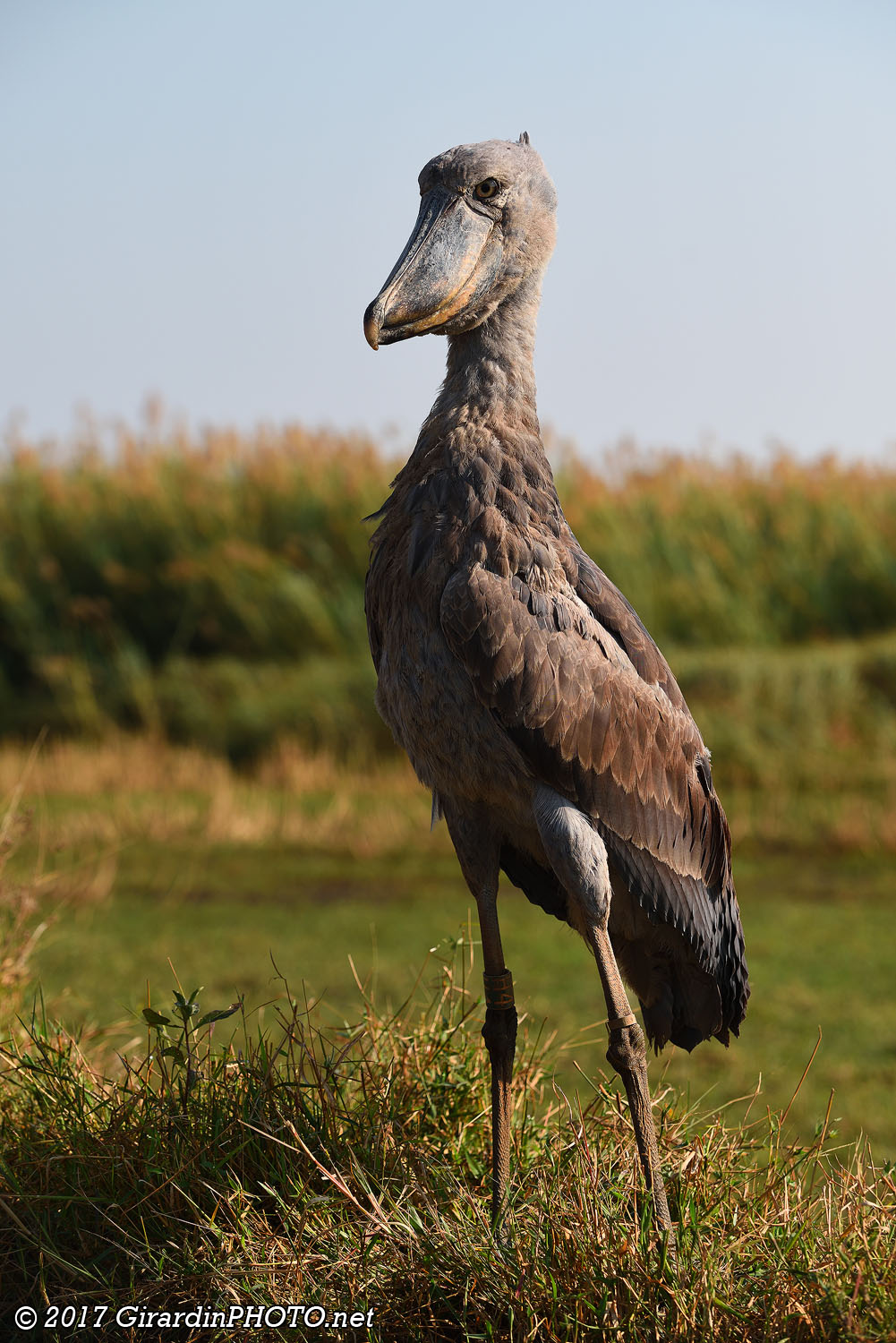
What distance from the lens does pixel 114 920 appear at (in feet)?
24.8

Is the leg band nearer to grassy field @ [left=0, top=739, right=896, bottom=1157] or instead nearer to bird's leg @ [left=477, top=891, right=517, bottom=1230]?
bird's leg @ [left=477, top=891, right=517, bottom=1230]

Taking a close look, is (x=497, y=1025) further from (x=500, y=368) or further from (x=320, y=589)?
(x=320, y=589)

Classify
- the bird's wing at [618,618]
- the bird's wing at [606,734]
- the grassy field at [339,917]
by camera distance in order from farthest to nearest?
the grassy field at [339,917], the bird's wing at [618,618], the bird's wing at [606,734]

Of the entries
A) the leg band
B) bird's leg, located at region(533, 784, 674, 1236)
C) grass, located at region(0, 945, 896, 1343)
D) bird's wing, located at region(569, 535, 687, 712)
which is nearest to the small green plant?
grass, located at region(0, 945, 896, 1343)

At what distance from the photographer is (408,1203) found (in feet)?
9.73

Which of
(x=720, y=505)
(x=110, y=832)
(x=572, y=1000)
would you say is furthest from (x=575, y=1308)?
(x=720, y=505)

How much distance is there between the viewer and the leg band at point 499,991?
3207 millimetres

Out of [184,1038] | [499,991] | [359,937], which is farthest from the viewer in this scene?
[359,937]

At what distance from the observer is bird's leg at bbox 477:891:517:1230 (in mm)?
3143

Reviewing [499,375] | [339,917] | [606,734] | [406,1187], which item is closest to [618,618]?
[606,734]

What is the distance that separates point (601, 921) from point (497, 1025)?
463 mm

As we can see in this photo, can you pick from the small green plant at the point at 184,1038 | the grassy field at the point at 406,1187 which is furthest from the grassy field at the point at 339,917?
the small green plant at the point at 184,1038

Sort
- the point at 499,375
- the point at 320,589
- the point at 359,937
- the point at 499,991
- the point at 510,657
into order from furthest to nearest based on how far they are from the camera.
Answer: the point at 320,589
the point at 359,937
the point at 499,991
the point at 499,375
the point at 510,657

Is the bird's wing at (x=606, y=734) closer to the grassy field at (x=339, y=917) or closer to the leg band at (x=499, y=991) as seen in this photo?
the leg band at (x=499, y=991)
